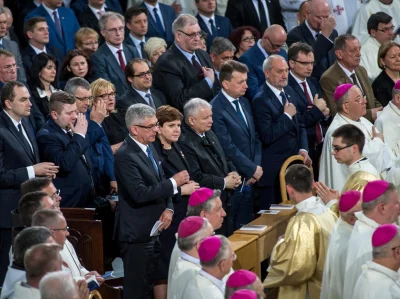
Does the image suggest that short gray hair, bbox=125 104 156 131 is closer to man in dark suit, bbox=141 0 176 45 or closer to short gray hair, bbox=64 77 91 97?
short gray hair, bbox=64 77 91 97

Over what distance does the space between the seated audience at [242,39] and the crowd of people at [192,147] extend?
25mm

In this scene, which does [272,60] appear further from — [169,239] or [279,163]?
[169,239]

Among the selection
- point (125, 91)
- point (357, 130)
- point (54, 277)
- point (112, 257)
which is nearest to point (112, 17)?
point (125, 91)

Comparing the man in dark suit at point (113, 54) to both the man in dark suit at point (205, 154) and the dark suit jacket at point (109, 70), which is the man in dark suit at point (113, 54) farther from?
the man in dark suit at point (205, 154)

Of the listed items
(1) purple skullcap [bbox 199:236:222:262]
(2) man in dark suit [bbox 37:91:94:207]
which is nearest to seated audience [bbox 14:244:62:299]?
(1) purple skullcap [bbox 199:236:222:262]

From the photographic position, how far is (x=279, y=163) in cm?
1023

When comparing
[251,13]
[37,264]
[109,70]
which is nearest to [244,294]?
[37,264]

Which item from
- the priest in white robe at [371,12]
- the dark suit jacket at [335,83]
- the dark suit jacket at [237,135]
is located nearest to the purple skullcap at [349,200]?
the dark suit jacket at [237,135]

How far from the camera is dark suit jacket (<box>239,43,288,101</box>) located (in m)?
11.0

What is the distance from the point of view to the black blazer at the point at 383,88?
11609 mm

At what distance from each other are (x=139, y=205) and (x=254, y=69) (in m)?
3.26

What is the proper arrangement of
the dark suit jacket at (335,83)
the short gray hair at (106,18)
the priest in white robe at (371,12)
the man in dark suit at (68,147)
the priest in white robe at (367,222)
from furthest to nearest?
the priest in white robe at (371,12)
the short gray hair at (106,18)
the dark suit jacket at (335,83)
the man in dark suit at (68,147)
the priest in white robe at (367,222)

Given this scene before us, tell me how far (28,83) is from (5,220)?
2.01 metres

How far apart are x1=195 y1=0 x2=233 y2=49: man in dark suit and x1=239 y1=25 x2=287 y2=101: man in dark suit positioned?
1.38 m
